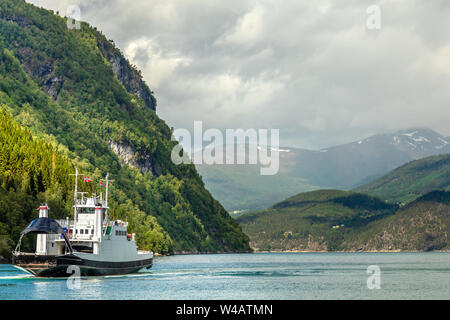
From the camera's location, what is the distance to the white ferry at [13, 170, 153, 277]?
12238 centimetres

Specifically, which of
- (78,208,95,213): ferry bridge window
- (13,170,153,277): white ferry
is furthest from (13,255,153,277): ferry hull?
(78,208,95,213): ferry bridge window

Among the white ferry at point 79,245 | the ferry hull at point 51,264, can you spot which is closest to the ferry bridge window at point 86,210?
the white ferry at point 79,245

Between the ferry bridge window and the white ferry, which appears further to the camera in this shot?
the ferry bridge window

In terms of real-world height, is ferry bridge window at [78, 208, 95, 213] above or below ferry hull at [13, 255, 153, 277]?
above

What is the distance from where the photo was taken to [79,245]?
12794 centimetres

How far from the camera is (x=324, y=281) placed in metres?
142

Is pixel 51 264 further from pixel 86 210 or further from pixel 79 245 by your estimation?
pixel 86 210

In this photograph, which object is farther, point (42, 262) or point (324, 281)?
point (324, 281)

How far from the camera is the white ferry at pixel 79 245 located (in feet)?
401

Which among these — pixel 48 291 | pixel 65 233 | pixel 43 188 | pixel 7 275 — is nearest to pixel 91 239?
pixel 65 233

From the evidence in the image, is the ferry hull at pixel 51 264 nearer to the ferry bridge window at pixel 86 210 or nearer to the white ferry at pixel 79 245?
the white ferry at pixel 79 245

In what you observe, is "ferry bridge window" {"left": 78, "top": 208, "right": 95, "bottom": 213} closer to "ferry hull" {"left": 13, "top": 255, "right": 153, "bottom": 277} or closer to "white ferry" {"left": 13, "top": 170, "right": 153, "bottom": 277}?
"white ferry" {"left": 13, "top": 170, "right": 153, "bottom": 277}
